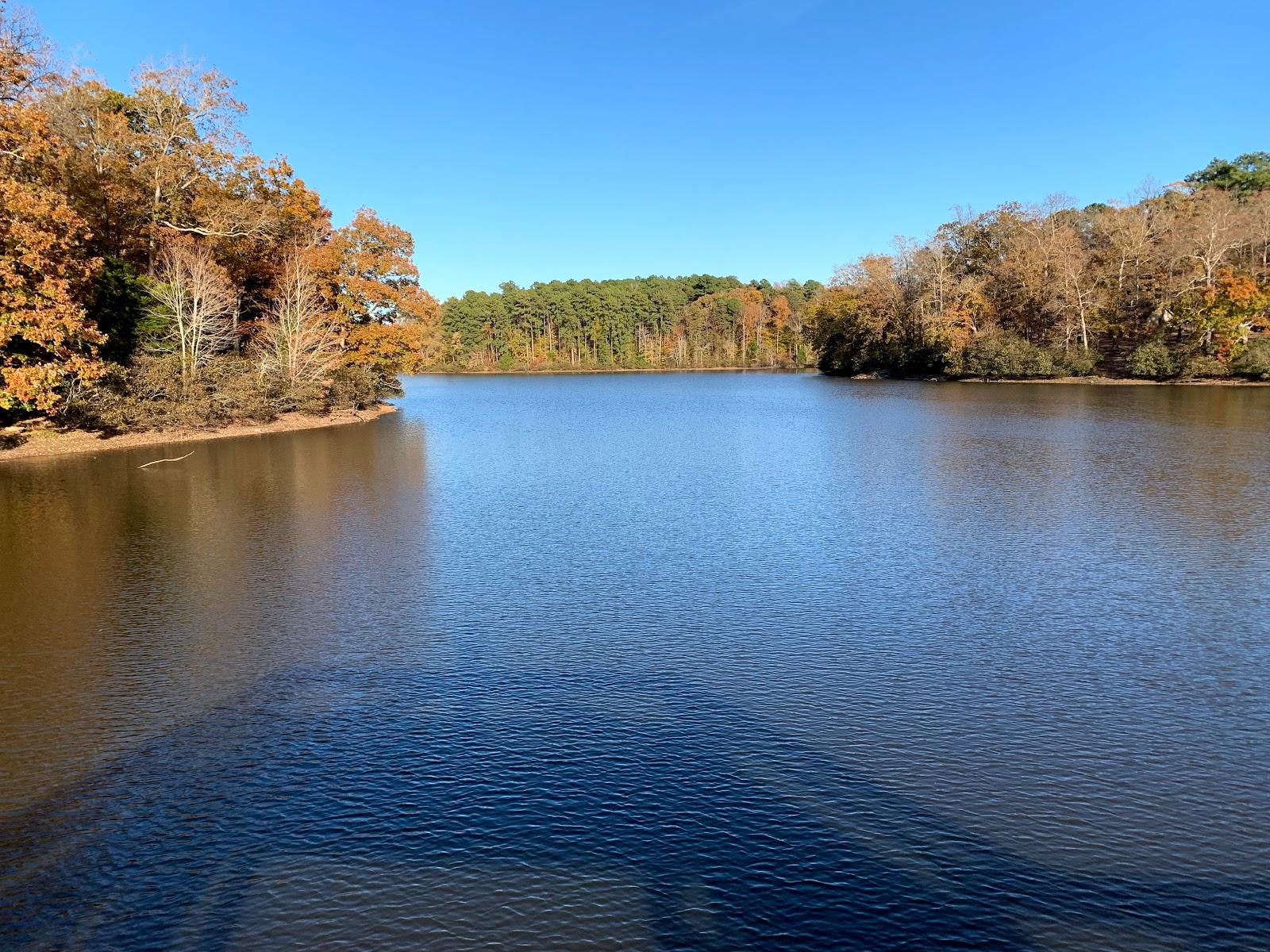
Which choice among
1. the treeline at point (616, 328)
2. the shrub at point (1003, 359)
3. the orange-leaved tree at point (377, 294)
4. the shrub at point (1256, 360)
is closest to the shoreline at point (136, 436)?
the orange-leaved tree at point (377, 294)

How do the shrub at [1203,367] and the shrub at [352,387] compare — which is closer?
the shrub at [352,387]

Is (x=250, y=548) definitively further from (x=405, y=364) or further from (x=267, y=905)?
(x=405, y=364)

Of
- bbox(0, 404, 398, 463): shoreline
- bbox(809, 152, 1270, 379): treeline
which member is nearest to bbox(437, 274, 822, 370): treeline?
bbox(809, 152, 1270, 379): treeline

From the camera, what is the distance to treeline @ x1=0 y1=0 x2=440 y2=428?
2239cm

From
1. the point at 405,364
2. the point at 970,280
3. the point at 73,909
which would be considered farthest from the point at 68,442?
the point at 970,280

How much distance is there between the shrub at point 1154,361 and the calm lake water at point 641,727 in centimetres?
4229

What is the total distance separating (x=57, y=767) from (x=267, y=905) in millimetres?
2907

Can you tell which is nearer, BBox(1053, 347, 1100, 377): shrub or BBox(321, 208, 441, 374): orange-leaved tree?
BBox(321, 208, 441, 374): orange-leaved tree

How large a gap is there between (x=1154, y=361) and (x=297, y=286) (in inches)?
1999

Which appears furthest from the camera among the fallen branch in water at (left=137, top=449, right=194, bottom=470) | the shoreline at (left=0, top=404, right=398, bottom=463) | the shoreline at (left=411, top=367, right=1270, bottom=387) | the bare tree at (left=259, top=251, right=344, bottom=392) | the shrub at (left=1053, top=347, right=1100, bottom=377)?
the shrub at (left=1053, top=347, right=1100, bottom=377)

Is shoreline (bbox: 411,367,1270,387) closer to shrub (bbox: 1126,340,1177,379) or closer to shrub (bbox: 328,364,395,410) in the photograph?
shrub (bbox: 1126,340,1177,379)

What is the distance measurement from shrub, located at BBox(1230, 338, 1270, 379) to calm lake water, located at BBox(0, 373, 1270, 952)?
40.7m

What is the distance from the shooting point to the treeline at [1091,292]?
5078cm

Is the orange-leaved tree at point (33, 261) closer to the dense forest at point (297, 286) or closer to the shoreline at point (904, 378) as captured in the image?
the dense forest at point (297, 286)
